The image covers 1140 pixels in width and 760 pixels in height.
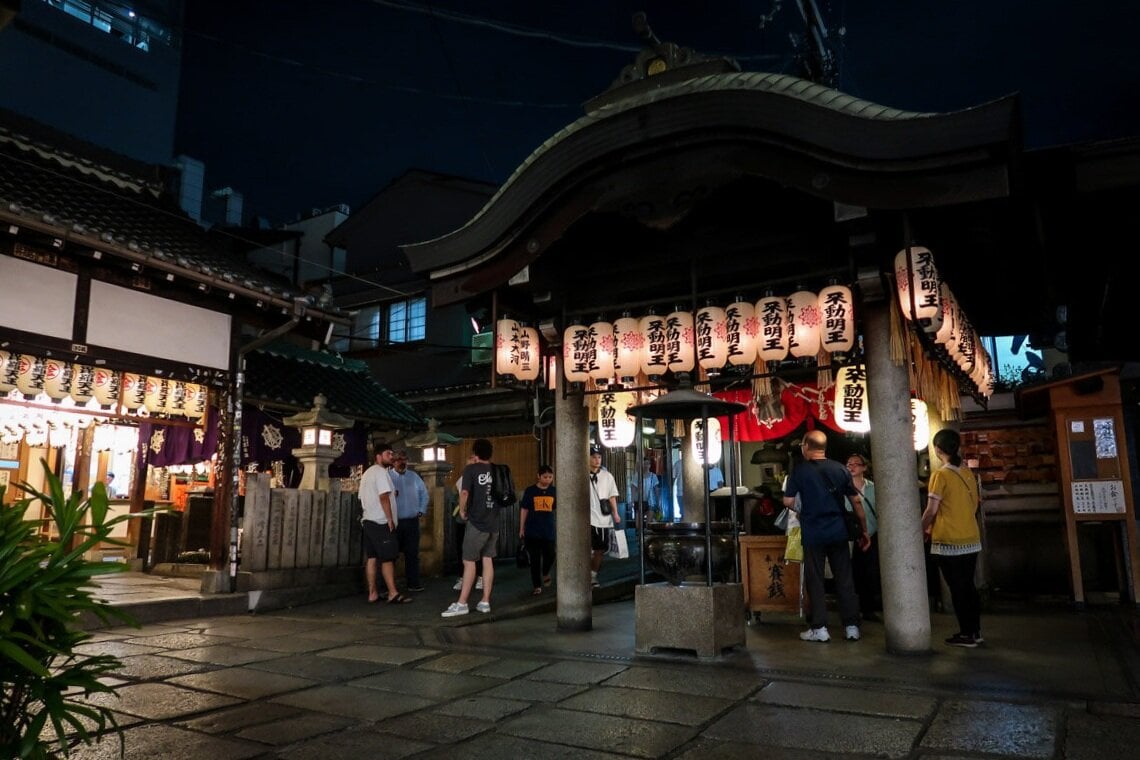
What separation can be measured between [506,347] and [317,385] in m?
10.2

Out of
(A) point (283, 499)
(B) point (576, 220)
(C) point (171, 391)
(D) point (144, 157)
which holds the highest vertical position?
(D) point (144, 157)

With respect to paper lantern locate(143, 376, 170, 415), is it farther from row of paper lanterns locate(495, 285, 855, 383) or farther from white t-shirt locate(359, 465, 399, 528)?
row of paper lanterns locate(495, 285, 855, 383)

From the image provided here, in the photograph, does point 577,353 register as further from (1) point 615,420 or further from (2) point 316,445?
(2) point 316,445

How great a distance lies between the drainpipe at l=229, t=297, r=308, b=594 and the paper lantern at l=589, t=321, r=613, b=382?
21.4 feet

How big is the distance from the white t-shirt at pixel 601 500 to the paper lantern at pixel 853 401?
13.7 ft

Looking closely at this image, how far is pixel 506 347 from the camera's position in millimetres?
9719

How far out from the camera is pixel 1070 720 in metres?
5.02

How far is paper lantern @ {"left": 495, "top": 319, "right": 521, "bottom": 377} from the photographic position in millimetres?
9695

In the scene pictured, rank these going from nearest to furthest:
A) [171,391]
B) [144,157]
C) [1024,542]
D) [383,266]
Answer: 1. [1024,542]
2. [171,391]
3. [383,266]
4. [144,157]

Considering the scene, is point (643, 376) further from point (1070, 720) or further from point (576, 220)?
point (1070, 720)

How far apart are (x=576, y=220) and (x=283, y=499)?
23.5ft

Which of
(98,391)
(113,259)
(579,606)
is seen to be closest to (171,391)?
(98,391)

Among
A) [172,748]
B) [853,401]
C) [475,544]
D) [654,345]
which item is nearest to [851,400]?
[853,401]

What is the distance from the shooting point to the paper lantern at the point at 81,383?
11.7 m
